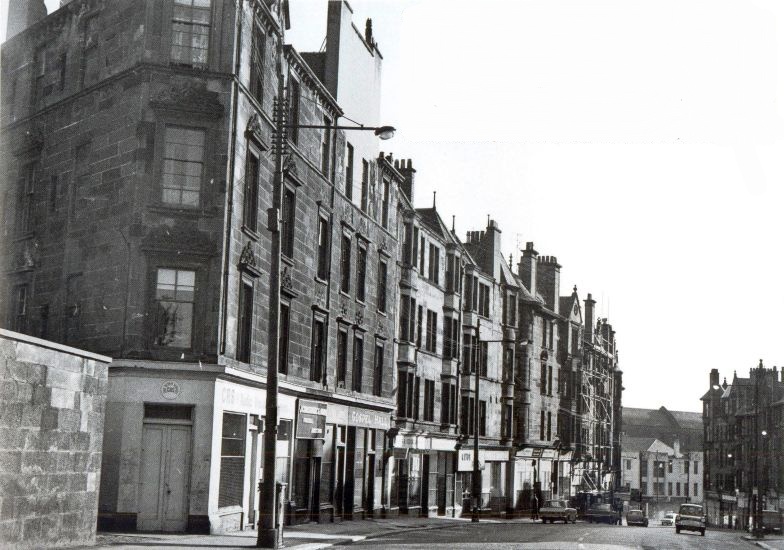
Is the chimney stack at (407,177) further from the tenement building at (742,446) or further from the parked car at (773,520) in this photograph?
the parked car at (773,520)

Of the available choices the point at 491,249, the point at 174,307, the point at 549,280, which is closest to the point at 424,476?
the point at 491,249

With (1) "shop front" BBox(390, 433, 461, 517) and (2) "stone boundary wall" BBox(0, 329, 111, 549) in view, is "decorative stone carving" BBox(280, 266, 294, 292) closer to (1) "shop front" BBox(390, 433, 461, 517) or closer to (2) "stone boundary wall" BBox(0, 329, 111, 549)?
(2) "stone boundary wall" BBox(0, 329, 111, 549)

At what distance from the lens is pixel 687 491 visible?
14562 cm

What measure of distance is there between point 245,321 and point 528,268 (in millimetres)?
46380

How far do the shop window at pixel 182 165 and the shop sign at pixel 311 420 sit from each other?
9184 millimetres

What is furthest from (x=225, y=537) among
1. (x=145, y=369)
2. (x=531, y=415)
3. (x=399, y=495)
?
(x=531, y=415)

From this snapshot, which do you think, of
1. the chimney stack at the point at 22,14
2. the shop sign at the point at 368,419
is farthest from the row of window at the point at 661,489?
the chimney stack at the point at 22,14

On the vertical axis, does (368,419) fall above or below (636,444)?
above

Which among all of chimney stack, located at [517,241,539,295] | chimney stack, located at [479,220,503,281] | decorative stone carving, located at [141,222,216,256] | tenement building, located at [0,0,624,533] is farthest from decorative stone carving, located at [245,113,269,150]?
chimney stack, located at [517,241,539,295]

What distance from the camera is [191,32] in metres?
25.1

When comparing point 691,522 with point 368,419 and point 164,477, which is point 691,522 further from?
point 164,477

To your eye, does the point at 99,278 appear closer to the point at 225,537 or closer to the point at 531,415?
the point at 225,537

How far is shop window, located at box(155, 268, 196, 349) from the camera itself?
79.0 ft

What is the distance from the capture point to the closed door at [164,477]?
76.4 feet
